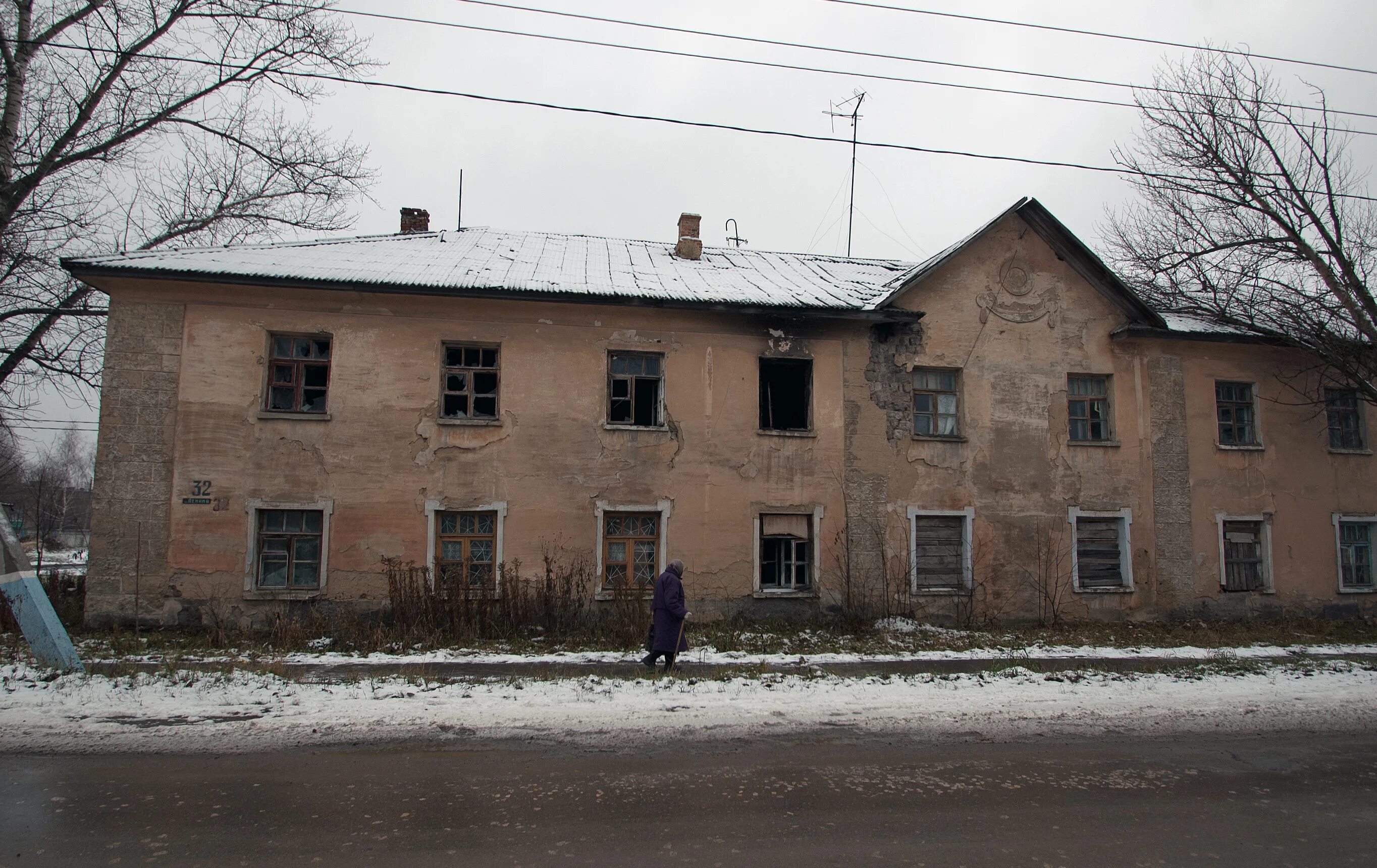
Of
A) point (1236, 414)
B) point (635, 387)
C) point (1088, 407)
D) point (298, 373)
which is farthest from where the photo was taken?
point (1236, 414)

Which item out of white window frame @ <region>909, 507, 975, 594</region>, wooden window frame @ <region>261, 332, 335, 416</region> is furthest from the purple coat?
wooden window frame @ <region>261, 332, 335, 416</region>

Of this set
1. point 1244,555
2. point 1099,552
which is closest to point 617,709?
point 1099,552

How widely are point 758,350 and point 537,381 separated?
→ 3.78 meters

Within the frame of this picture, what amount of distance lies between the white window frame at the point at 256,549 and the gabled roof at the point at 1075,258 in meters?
10.2

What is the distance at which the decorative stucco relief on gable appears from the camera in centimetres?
1422

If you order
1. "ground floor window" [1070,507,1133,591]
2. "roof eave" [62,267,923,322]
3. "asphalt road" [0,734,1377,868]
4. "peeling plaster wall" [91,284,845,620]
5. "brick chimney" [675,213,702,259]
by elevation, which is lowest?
"asphalt road" [0,734,1377,868]

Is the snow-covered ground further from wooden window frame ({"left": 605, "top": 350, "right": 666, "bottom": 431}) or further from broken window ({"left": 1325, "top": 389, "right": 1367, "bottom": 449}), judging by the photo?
broken window ({"left": 1325, "top": 389, "right": 1367, "bottom": 449})

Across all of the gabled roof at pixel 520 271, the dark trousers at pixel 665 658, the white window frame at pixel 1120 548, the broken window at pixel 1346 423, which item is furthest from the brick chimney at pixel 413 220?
the broken window at pixel 1346 423

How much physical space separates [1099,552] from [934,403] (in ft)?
13.4

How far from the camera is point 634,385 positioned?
43.2 ft

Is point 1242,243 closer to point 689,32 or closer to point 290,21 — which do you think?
point 689,32

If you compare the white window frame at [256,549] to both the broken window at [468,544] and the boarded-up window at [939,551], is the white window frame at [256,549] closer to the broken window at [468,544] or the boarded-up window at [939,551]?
the broken window at [468,544]

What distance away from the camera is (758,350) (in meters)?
13.4

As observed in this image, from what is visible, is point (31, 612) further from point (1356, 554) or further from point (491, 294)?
point (1356, 554)
